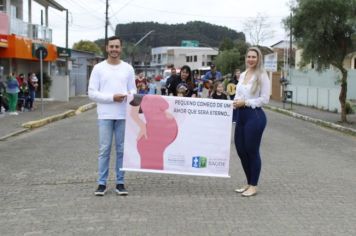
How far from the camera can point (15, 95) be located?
23.6 meters

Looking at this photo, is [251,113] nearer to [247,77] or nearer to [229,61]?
[247,77]

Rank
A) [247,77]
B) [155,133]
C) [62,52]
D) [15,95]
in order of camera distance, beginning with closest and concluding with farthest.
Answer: [247,77] < [155,133] < [15,95] < [62,52]

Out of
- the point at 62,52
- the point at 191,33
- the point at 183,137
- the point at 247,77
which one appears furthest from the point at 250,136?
the point at 191,33

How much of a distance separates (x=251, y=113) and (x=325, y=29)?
14.3 metres

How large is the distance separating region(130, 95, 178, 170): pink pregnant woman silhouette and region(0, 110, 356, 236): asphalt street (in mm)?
Result: 448

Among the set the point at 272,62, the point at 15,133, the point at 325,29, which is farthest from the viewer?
the point at 272,62

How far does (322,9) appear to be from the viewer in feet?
68.1

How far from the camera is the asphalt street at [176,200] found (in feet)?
20.1

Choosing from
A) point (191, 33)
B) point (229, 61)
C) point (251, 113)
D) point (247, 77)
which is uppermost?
point (191, 33)

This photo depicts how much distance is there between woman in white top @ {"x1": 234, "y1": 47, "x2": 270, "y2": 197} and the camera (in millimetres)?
7602

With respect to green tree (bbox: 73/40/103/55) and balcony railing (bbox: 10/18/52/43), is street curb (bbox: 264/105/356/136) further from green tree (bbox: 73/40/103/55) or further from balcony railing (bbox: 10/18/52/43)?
green tree (bbox: 73/40/103/55)

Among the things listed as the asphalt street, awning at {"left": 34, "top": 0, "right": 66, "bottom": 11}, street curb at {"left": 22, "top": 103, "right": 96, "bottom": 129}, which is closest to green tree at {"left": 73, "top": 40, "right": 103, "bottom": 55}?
awning at {"left": 34, "top": 0, "right": 66, "bottom": 11}

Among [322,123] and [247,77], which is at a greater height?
[247,77]

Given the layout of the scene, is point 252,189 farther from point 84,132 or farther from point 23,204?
point 84,132
